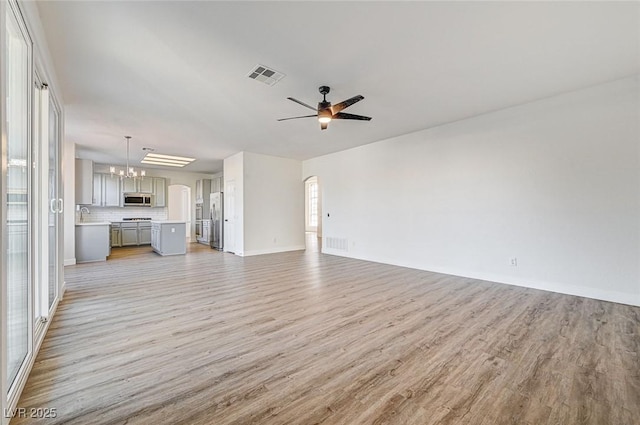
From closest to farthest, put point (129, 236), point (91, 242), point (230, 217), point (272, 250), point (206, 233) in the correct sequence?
point (91, 242) → point (272, 250) → point (230, 217) → point (129, 236) → point (206, 233)

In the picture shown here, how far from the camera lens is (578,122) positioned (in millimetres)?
3754

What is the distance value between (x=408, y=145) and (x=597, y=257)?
350cm

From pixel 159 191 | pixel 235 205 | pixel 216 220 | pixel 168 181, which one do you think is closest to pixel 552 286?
pixel 235 205

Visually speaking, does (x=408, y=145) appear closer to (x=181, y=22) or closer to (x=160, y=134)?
(x=181, y=22)

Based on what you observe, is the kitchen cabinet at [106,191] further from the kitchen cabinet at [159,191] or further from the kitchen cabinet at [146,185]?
the kitchen cabinet at [159,191]

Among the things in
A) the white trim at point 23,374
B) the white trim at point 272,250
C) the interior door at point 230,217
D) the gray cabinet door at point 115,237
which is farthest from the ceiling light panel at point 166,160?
the white trim at point 23,374

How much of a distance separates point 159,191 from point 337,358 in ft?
31.8

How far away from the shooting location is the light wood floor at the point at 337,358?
1633 mm

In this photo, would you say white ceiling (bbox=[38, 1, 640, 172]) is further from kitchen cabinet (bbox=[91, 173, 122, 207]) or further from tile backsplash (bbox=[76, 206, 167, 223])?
tile backsplash (bbox=[76, 206, 167, 223])

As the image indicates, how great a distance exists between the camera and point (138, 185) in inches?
361

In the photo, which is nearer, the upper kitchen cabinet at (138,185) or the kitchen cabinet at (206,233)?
the upper kitchen cabinet at (138,185)

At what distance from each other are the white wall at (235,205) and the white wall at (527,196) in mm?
3527

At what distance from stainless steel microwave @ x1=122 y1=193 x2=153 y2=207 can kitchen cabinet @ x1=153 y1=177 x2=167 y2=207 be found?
16 centimetres

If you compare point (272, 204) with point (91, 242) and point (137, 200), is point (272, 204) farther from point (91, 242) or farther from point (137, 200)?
point (137, 200)
